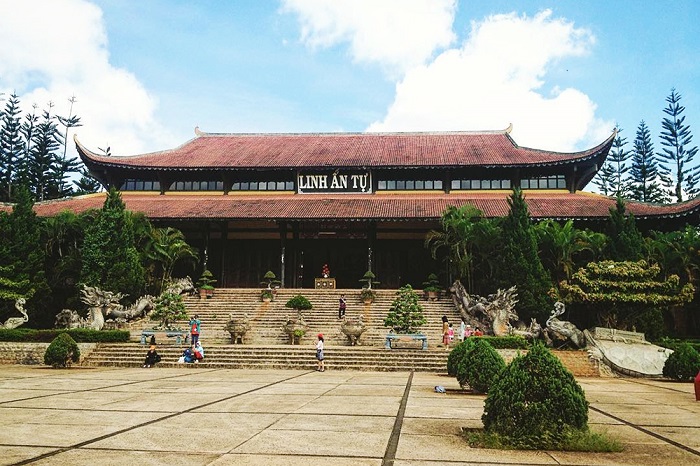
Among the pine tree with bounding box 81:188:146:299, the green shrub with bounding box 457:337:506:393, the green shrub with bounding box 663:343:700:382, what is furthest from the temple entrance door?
the green shrub with bounding box 457:337:506:393

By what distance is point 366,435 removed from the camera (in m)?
5.72

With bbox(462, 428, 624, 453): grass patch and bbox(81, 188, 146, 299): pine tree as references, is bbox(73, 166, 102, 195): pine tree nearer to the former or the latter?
bbox(81, 188, 146, 299): pine tree

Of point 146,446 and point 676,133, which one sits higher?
point 676,133

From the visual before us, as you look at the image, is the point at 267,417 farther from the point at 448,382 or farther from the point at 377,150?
the point at 377,150

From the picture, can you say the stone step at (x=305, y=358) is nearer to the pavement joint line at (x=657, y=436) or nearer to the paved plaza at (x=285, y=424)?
the paved plaza at (x=285, y=424)

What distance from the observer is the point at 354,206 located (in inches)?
1022

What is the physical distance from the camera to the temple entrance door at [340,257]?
28.1 metres

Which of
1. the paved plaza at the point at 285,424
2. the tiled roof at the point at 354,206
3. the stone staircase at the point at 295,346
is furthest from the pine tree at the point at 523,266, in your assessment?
the paved plaza at the point at 285,424

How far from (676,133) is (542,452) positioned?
45.5m

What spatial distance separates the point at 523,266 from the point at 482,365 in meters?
10.7

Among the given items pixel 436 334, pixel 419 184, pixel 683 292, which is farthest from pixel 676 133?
pixel 436 334

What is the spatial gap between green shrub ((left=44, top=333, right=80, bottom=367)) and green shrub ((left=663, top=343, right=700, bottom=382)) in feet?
52.9

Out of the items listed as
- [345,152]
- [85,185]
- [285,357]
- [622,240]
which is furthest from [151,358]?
[85,185]

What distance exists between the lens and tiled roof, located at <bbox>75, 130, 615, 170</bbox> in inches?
1091
